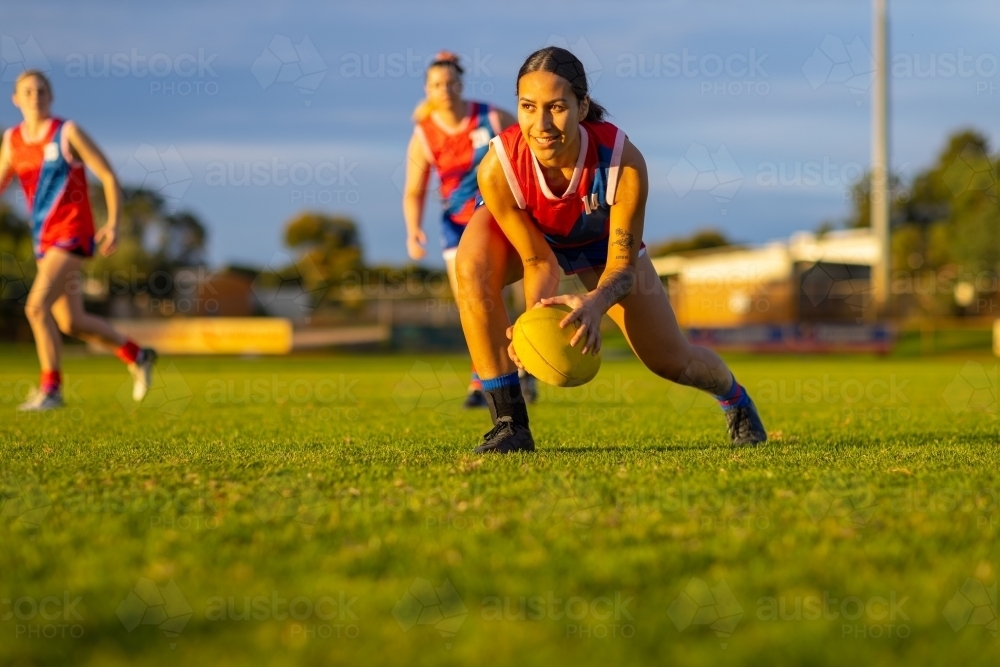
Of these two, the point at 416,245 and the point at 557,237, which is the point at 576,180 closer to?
the point at 557,237

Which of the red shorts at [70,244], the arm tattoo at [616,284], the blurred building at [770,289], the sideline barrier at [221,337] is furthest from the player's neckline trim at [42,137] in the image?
the blurred building at [770,289]

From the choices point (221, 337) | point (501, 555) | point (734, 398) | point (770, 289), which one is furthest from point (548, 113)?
point (770, 289)

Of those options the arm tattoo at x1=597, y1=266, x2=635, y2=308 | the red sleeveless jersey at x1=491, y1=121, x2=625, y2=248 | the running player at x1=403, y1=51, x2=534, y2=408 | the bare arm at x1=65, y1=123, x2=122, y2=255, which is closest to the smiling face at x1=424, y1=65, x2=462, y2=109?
the running player at x1=403, y1=51, x2=534, y2=408

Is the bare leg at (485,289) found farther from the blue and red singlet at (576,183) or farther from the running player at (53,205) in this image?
the running player at (53,205)

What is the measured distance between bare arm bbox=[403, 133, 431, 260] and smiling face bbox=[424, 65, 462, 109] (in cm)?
43

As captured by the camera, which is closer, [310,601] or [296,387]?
[310,601]

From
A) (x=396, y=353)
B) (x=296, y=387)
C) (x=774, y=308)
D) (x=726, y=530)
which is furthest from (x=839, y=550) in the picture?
(x=774, y=308)

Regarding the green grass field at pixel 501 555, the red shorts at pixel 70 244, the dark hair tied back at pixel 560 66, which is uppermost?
the dark hair tied back at pixel 560 66

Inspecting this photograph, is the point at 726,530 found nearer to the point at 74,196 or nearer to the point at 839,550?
the point at 839,550

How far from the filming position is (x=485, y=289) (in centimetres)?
461

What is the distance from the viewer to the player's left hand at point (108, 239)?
809cm

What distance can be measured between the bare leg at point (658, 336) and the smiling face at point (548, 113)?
849 millimetres

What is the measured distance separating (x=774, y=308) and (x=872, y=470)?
3862cm

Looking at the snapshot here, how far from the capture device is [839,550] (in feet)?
8.54
